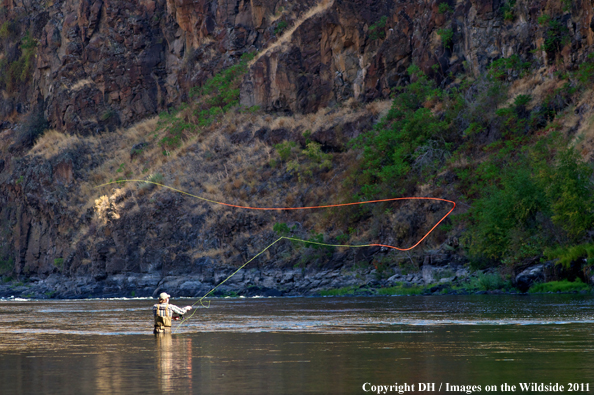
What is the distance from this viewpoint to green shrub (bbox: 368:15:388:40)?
5772 centimetres

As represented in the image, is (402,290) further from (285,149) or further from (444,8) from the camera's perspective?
(444,8)

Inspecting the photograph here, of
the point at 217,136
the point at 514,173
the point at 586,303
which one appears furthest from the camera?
the point at 217,136

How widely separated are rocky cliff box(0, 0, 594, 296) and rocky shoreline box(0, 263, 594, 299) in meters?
0.50

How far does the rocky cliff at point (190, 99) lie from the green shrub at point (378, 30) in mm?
164

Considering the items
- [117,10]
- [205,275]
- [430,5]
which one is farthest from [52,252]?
[430,5]

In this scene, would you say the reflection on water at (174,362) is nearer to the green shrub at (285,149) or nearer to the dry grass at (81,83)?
the green shrub at (285,149)

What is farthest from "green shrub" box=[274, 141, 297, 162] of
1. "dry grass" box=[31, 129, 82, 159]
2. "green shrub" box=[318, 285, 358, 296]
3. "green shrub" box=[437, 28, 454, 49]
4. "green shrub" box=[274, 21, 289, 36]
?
"dry grass" box=[31, 129, 82, 159]

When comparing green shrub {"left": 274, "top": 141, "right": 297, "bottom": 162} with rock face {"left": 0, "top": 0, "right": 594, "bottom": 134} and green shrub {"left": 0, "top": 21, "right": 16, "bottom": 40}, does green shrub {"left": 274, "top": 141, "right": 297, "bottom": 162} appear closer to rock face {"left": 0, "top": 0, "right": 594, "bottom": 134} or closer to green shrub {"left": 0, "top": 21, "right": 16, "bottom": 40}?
rock face {"left": 0, "top": 0, "right": 594, "bottom": 134}

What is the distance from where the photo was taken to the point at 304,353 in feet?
44.2

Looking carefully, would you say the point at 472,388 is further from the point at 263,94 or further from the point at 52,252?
the point at 52,252

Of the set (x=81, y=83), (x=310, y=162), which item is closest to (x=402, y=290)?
(x=310, y=162)

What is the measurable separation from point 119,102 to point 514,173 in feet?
151

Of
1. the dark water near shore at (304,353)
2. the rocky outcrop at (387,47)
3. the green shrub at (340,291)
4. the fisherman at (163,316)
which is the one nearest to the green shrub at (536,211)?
the green shrub at (340,291)

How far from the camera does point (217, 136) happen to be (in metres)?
61.6
